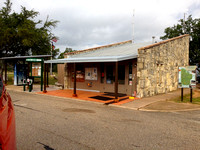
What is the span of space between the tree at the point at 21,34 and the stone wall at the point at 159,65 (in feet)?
49.2

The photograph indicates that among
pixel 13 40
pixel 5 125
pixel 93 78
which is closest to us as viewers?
pixel 5 125

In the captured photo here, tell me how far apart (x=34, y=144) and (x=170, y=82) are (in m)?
13.3

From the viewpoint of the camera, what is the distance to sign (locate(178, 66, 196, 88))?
9.44 metres

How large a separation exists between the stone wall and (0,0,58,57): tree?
49.2ft

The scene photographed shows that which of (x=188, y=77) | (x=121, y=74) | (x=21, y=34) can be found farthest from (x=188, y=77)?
(x=21, y=34)

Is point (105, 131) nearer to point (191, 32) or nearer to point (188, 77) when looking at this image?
point (188, 77)

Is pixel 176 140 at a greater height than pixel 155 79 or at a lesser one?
lesser

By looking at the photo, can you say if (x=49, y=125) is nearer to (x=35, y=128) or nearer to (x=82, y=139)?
(x=35, y=128)

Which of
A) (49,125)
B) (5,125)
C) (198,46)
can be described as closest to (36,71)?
(49,125)

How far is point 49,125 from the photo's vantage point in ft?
18.1

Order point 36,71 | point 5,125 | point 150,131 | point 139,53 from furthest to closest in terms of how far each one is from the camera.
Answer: point 36,71
point 139,53
point 150,131
point 5,125

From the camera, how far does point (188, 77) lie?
957cm

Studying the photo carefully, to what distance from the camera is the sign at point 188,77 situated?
9438 mm

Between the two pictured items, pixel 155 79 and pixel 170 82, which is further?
pixel 170 82
